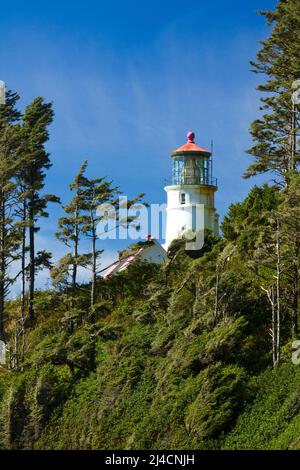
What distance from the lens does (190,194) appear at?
133 ft

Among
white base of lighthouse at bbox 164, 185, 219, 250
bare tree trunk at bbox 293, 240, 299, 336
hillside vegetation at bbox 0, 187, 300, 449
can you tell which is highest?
white base of lighthouse at bbox 164, 185, 219, 250

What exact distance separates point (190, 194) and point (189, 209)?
75 centimetres

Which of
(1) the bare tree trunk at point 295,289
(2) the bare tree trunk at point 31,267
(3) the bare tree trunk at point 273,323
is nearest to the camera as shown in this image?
(3) the bare tree trunk at point 273,323

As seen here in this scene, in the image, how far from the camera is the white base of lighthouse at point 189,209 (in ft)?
132

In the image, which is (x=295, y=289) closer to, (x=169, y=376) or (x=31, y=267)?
(x=169, y=376)

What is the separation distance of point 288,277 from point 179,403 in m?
6.28

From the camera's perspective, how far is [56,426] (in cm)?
2428

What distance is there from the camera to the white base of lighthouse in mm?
40250

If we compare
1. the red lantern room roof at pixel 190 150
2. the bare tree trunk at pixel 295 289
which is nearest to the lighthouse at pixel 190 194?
the red lantern room roof at pixel 190 150

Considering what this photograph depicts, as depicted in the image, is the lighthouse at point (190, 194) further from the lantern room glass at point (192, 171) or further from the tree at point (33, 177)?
the tree at point (33, 177)

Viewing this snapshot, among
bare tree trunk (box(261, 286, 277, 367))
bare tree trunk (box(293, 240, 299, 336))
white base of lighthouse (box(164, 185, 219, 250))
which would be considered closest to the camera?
bare tree trunk (box(261, 286, 277, 367))

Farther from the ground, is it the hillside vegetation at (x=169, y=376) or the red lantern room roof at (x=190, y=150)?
the red lantern room roof at (x=190, y=150)

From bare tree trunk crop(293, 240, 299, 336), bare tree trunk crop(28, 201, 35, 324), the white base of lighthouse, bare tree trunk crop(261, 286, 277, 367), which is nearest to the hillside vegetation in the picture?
bare tree trunk crop(261, 286, 277, 367)

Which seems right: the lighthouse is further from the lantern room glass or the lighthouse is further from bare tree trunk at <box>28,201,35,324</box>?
bare tree trunk at <box>28,201,35,324</box>
